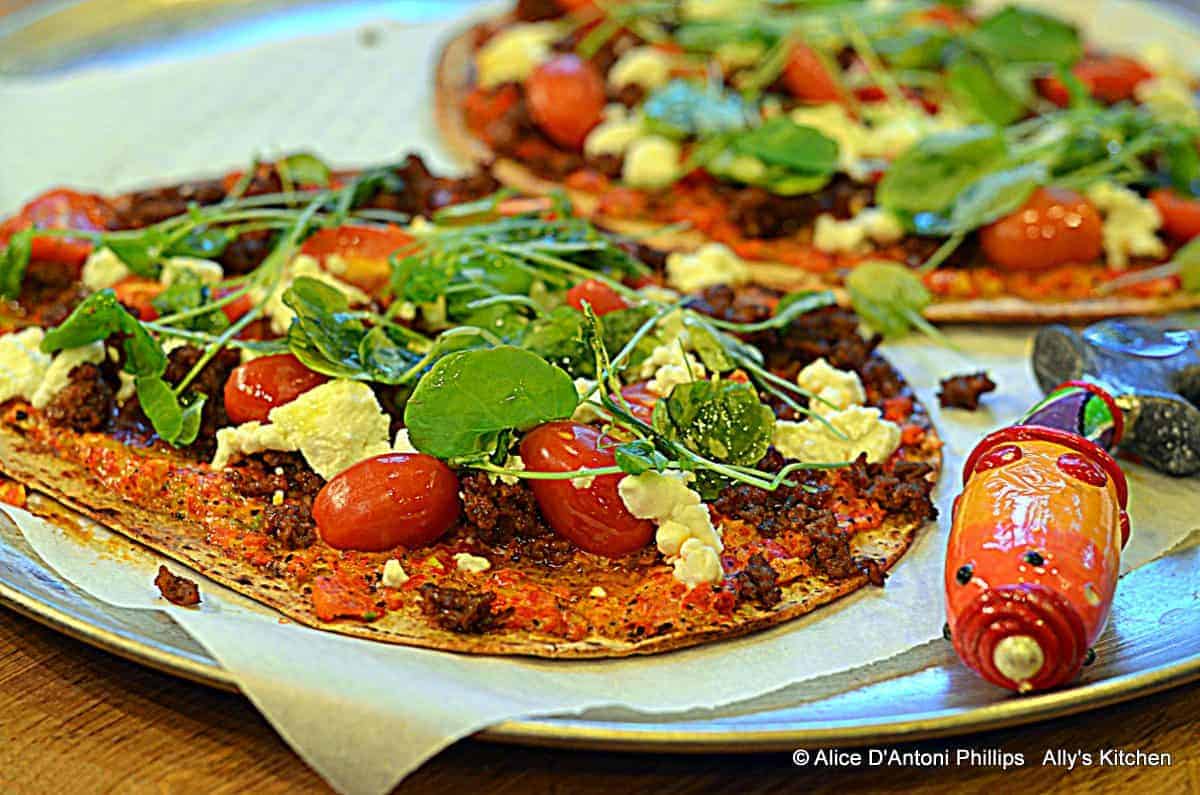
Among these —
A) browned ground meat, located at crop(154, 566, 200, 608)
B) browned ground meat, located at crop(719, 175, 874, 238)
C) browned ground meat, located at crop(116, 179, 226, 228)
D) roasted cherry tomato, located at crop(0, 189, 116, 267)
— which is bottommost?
browned ground meat, located at crop(719, 175, 874, 238)

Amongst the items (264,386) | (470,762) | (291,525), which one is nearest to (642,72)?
(264,386)

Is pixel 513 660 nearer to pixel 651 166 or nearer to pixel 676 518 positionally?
pixel 676 518

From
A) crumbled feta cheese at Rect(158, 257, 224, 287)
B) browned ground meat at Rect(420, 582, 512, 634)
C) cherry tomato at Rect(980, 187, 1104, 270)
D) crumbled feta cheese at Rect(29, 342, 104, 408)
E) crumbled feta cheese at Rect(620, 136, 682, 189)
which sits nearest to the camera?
browned ground meat at Rect(420, 582, 512, 634)

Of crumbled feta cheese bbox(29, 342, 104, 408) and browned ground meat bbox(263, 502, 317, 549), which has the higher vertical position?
crumbled feta cheese bbox(29, 342, 104, 408)

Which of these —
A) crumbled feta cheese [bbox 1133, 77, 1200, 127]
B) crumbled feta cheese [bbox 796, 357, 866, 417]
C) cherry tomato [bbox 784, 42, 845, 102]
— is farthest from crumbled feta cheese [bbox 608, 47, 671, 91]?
crumbled feta cheese [bbox 796, 357, 866, 417]

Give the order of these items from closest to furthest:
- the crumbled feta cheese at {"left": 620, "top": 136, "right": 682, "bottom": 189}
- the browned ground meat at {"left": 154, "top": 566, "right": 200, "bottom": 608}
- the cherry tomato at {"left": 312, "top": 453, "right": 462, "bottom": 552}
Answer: the browned ground meat at {"left": 154, "top": 566, "right": 200, "bottom": 608} < the cherry tomato at {"left": 312, "top": 453, "right": 462, "bottom": 552} < the crumbled feta cheese at {"left": 620, "top": 136, "right": 682, "bottom": 189}

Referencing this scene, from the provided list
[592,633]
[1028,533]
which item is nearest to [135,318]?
[592,633]

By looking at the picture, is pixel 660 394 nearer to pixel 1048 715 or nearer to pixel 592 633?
pixel 592 633

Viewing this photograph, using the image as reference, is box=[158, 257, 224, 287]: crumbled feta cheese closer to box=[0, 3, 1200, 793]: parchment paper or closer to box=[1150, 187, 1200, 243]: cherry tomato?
box=[0, 3, 1200, 793]: parchment paper
